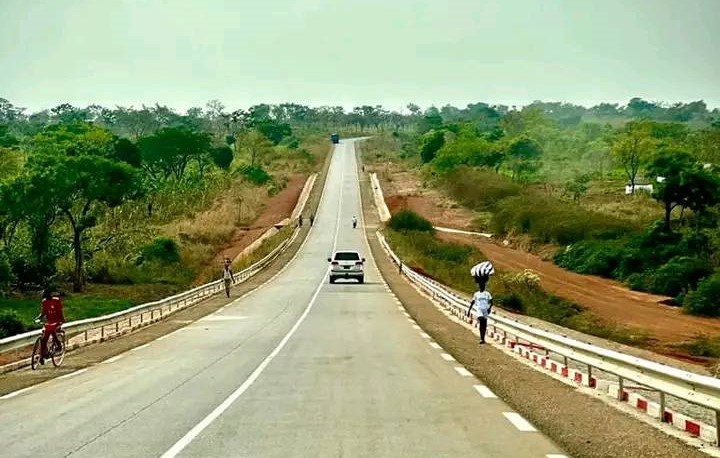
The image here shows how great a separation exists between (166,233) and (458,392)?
251 ft

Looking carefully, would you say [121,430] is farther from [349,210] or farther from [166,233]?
[349,210]

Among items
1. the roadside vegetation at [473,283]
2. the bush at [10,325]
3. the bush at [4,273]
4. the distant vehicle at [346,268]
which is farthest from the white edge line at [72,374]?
the bush at [4,273]

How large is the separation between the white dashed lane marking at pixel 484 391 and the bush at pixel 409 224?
248ft

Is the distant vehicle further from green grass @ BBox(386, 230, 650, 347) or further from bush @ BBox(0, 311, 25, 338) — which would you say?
bush @ BBox(0, 311, 25, 338)

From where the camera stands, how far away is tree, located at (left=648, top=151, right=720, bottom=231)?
67.9 m

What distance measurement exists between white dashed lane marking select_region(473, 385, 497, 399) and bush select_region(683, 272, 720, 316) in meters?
39.2

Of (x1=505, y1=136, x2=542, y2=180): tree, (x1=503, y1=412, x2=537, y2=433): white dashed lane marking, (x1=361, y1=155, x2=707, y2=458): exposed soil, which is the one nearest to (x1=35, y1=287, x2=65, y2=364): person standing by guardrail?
(x1=361, y1=155, x2=707, y2=458): exposed soil

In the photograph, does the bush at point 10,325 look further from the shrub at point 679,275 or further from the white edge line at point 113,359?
the shrub at point 679,275

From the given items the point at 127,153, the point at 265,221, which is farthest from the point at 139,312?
the point at 265,221

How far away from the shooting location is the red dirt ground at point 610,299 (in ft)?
148

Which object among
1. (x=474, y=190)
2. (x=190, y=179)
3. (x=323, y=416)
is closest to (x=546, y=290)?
(x=323, y=416)

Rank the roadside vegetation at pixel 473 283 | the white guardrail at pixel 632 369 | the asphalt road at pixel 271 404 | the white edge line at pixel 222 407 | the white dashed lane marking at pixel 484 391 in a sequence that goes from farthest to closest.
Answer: the roadside vegetation at pixel 473 283 → the white dashed lane marking at pixel 484 391 → the white guardrail at pixel 632 369 → the asphalt road at pixel 271 404 → the white edge line at pixel 222 407

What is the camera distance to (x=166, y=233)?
89.3 metres

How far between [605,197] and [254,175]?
57.0 meters
